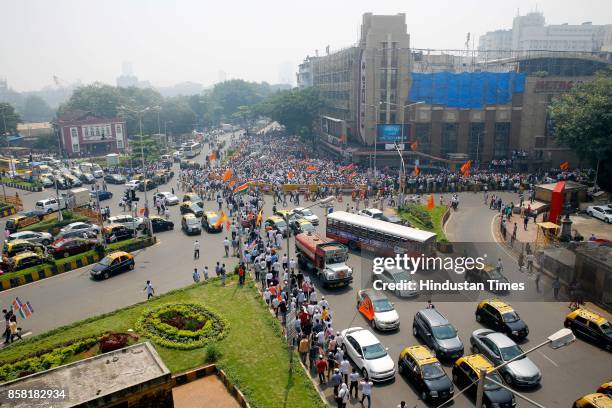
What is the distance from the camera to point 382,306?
20859mm

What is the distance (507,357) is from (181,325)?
1301 centimetres

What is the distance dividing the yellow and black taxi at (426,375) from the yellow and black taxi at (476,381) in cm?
71

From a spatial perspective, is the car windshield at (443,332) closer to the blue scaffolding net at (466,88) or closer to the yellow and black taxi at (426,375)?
the yellow and black taxi at (426,375)

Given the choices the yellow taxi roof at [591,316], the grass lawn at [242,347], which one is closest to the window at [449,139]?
the yellow taxi roof at [591,316]

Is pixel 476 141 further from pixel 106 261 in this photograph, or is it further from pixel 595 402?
pixel 595 402

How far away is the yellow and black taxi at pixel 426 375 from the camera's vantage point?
15.4 metres

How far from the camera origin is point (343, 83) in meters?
71.6

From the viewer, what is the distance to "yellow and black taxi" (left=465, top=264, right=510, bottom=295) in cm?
2452

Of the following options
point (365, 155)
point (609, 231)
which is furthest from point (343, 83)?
point (609, 231)

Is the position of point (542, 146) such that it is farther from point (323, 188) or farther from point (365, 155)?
point (323, 188)

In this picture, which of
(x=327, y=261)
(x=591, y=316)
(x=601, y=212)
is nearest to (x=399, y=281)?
(x=327, y=261)

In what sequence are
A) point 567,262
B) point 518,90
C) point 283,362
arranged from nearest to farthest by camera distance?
point 283,362, point 567,262, point 518,90

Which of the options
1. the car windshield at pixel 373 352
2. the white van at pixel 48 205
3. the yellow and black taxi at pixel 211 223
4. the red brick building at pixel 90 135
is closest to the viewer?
the car windshield at pixel 373 352

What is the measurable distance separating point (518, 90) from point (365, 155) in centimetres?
2026
